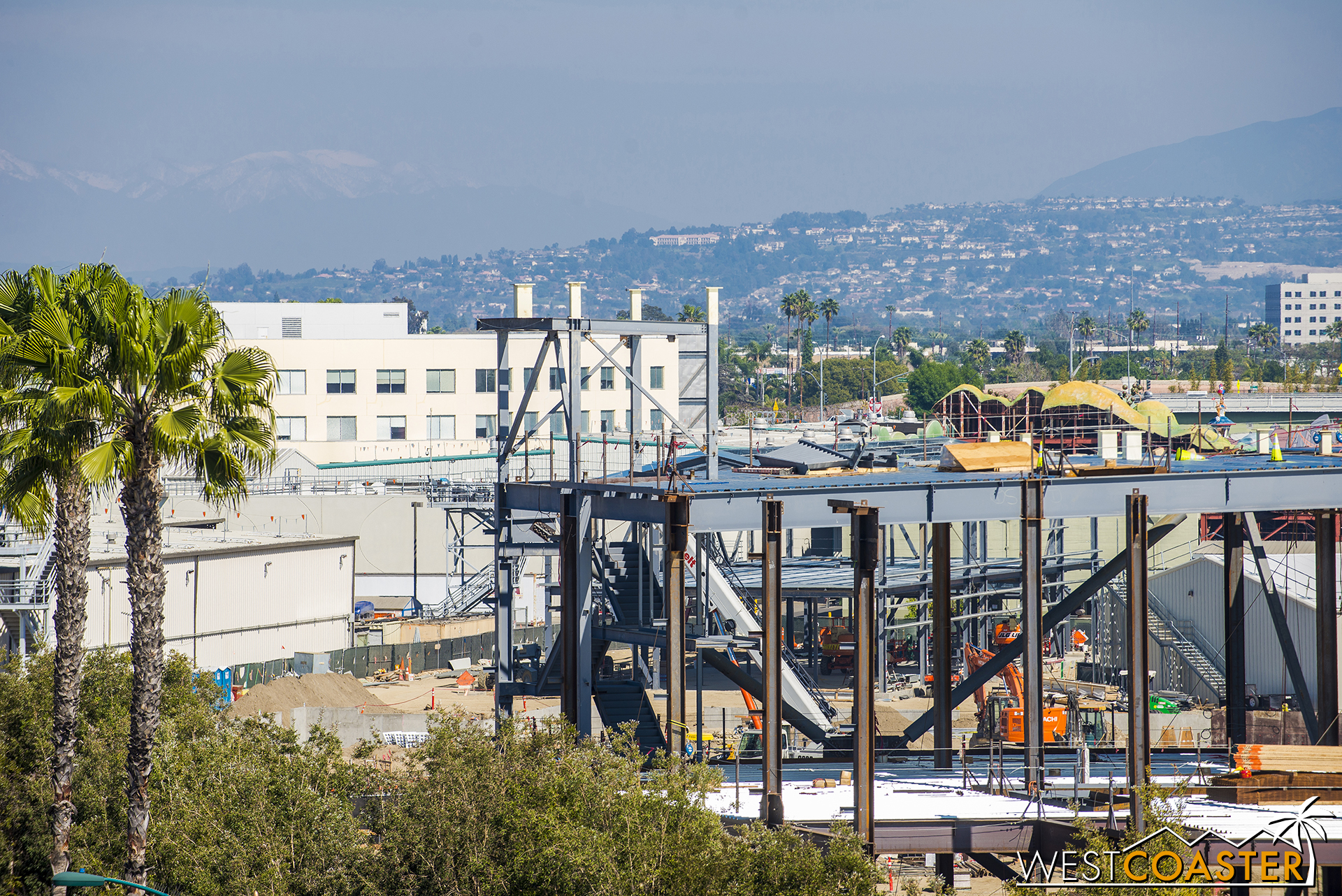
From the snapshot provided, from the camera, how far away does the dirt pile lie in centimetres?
4734

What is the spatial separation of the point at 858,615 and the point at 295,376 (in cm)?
7943

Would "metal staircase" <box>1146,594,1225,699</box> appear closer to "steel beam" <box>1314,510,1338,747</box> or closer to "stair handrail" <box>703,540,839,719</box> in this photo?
"stair handrail" <box>703,540,839,719</box>

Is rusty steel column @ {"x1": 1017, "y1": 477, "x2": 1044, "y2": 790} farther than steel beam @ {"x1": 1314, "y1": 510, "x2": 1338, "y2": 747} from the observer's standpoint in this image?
No

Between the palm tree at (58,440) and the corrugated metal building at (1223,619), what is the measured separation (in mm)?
33045

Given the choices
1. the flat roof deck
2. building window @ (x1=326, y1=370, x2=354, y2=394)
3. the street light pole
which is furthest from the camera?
building window @ (x1=326, y1=370, x2=354, y2=394)

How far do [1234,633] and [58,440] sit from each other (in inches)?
1006

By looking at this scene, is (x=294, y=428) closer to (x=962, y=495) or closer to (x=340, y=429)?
(x=340, y=429)

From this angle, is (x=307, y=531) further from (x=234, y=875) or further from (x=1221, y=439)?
(x=234, y=875)

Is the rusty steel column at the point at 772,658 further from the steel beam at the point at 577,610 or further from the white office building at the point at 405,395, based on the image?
the white office building at the point at 405,395

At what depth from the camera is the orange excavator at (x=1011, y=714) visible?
42.8m

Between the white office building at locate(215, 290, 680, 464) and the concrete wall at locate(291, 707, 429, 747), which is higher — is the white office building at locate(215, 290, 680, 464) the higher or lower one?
the higher one

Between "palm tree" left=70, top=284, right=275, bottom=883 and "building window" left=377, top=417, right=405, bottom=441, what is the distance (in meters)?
78.0

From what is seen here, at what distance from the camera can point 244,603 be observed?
55.3 m

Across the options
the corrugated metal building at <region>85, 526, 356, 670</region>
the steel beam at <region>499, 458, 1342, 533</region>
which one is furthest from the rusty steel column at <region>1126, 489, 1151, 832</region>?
the corrugated metal building at <region>85, 526, 356, 670</region>
